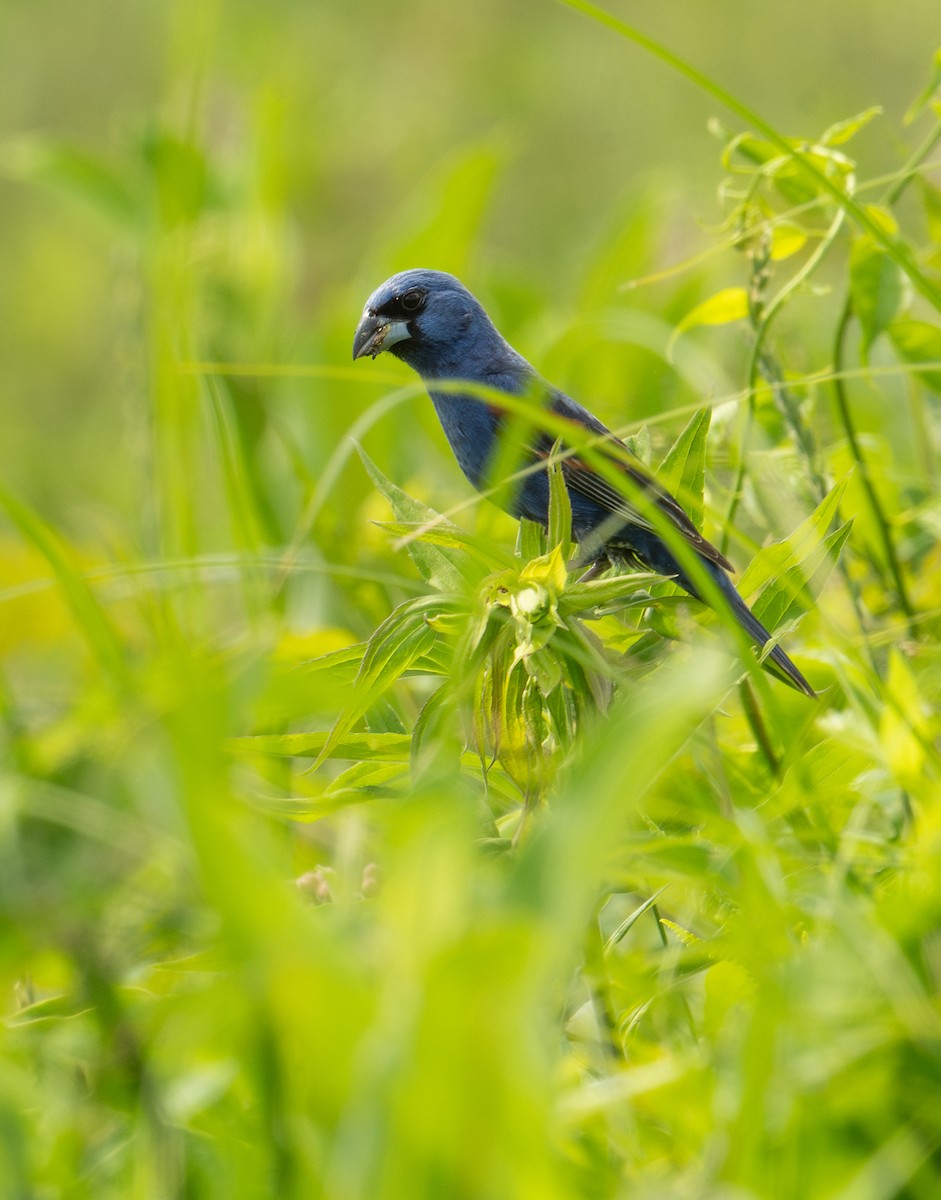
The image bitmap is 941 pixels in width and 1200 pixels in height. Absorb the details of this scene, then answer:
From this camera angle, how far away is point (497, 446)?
203 cm

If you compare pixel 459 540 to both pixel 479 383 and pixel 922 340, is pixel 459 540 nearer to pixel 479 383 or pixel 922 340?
pixel 922 340

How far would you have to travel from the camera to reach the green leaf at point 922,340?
152 cm

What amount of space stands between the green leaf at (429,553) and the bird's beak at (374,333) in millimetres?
1004

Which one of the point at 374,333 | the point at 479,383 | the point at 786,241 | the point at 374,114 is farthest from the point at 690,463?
the point at 374,114

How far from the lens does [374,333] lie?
219cm

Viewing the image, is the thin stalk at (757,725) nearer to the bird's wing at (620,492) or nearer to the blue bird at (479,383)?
the bird's wing at (620,492)

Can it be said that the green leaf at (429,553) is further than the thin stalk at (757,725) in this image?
No

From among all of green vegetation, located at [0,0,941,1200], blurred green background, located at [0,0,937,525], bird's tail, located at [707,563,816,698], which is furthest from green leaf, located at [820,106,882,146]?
blurred green background, located at [0,0,937,525]

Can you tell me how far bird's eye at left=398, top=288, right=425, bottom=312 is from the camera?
220 cm

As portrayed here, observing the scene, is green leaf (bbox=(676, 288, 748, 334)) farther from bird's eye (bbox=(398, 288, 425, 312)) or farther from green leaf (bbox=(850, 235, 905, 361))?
bird's eye (bbox=(398, 288, 425, 312))

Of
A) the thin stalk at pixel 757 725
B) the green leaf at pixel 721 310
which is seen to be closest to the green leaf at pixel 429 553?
the thin stalk at pixel 757 725

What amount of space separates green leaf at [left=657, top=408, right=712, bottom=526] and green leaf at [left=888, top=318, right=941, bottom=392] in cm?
38

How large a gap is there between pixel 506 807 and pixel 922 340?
2.34ft

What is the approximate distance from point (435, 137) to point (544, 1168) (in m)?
8.58
